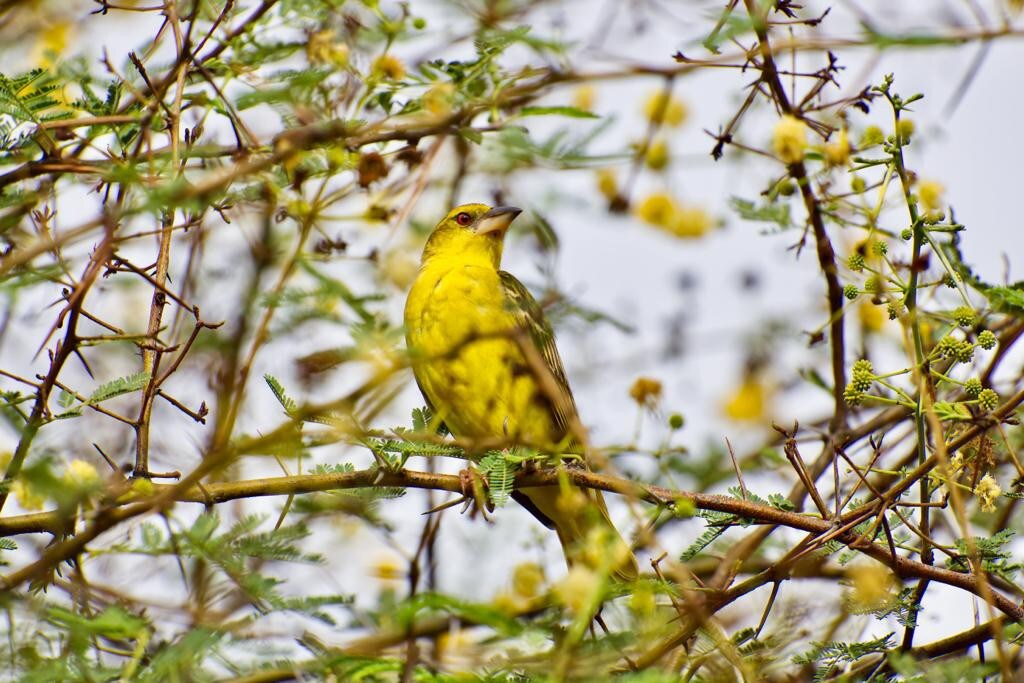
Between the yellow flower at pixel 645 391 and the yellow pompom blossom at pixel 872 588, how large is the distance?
1018 millimetres

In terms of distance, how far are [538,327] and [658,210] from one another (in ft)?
2.33

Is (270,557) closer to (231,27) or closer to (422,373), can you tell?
(231,27)

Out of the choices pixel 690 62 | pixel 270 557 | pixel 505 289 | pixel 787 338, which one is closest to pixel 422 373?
pixel 505 289

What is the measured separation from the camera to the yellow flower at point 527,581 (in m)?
3.89

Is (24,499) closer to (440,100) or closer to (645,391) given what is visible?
(440,100)

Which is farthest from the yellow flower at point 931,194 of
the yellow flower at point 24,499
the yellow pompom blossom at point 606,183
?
the yellow flower at point 24,499

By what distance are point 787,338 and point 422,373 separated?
158 cm

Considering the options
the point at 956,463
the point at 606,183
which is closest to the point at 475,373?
the point at 606,183

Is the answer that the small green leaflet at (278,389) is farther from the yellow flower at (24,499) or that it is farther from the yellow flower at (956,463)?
the yellow flower at (956,463)

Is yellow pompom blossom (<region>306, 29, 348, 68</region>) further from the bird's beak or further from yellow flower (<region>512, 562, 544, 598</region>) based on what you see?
the bird's beak

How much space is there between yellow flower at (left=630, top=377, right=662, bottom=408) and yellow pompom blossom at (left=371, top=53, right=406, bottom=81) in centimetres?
135

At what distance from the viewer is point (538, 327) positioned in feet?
16.9

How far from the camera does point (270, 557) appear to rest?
8.48 feet

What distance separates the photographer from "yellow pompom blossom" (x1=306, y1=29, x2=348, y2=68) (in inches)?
122
